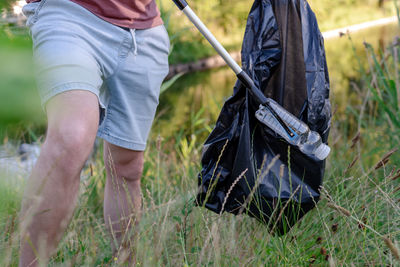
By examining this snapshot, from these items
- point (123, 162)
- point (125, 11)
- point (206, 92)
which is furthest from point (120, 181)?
point (206, 92)

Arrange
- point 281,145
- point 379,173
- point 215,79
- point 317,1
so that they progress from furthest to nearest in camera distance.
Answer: point 317,1 → point 215,79 → point 379,173 → point 281,145

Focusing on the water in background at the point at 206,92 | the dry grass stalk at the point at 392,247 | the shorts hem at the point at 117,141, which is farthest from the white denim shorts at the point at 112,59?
the water in background at the point at 206,92

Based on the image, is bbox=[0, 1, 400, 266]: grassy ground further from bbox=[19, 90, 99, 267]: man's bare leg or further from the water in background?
the water in background

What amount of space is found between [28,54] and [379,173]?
2.38 meters

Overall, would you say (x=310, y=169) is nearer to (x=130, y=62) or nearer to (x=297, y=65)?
(x=297, y=65)

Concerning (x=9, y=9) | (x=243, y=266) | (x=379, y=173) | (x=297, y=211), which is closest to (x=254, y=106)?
(x=297, y=211)

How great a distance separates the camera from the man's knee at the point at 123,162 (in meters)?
1.65

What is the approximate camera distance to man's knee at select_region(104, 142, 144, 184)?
1651 mm

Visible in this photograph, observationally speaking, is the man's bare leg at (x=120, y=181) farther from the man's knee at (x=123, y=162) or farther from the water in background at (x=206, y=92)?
the water in background at (x=206, y=92)

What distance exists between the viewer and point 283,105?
1655 mm

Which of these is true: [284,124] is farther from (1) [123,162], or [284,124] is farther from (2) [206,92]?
(2) [206,92]

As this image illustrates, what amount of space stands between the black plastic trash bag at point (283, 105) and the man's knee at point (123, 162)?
0.82 ft

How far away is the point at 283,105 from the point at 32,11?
0.89 m

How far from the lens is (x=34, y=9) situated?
1373mm
